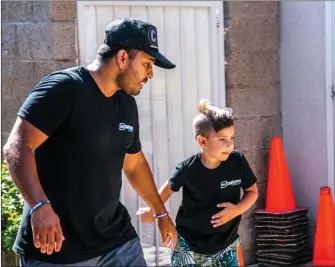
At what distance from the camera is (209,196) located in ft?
16.3

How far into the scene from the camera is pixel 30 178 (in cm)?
335

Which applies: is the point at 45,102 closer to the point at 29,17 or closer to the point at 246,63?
the point at 29,17

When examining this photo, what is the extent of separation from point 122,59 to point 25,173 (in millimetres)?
779

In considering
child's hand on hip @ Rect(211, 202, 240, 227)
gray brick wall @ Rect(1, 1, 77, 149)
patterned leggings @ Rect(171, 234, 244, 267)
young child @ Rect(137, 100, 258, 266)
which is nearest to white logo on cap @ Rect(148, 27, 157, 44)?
young child @ Rect(137, 100, 258, 266)

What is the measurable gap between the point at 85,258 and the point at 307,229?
3699 millimetres

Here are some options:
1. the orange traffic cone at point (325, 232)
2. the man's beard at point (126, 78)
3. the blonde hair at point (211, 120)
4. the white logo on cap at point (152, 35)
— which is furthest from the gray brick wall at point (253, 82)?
the man's beard at point (126, 78)

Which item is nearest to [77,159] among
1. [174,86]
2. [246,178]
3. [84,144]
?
[84,144]

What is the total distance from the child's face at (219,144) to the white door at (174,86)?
4.33 ft

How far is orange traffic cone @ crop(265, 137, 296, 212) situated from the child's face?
200 centimetres

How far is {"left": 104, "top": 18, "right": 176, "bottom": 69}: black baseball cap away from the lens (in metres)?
3.79

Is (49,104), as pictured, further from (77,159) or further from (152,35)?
(152,35)

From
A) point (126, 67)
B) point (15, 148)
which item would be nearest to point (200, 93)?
point (126, 67)

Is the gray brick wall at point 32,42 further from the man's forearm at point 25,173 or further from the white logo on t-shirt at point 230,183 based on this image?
the man's forearm at point 25,173

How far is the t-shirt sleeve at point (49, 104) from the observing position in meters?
3.49
